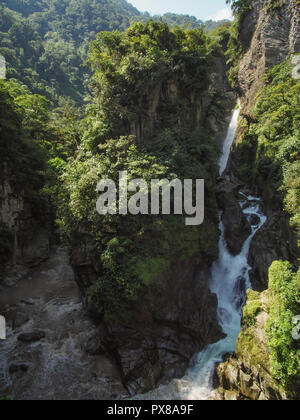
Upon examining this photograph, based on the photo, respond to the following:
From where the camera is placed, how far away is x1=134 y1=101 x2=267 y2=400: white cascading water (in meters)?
10.5

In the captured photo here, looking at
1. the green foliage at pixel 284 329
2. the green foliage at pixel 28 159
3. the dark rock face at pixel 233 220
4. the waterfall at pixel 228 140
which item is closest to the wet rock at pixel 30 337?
the green foliage at pixel 28 159

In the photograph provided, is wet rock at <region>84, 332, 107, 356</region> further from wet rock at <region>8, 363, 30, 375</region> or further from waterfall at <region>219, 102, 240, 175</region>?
waterfall at <region>219, 102, 240, 175</region>

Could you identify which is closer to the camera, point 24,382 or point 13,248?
point 24,382

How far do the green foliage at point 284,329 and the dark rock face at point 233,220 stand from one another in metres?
6.63

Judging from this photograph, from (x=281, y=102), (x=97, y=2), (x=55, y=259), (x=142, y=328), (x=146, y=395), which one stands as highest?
(x=97, y=2)

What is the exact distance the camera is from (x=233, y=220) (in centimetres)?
1755

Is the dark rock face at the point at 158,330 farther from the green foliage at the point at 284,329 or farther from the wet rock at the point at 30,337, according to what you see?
the green foliage at the point at 284,329

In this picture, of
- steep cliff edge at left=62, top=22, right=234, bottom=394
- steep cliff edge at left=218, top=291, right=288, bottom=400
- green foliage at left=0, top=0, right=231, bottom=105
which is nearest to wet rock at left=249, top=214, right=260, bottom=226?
steep cliff edge at left=62, top=22, right=234, bottom=394

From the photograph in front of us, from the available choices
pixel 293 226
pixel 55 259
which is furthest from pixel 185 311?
pixel 55 259

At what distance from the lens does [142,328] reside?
11750 millimetres

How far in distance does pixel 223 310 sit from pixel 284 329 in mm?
5974

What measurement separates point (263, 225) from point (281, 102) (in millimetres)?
11006
